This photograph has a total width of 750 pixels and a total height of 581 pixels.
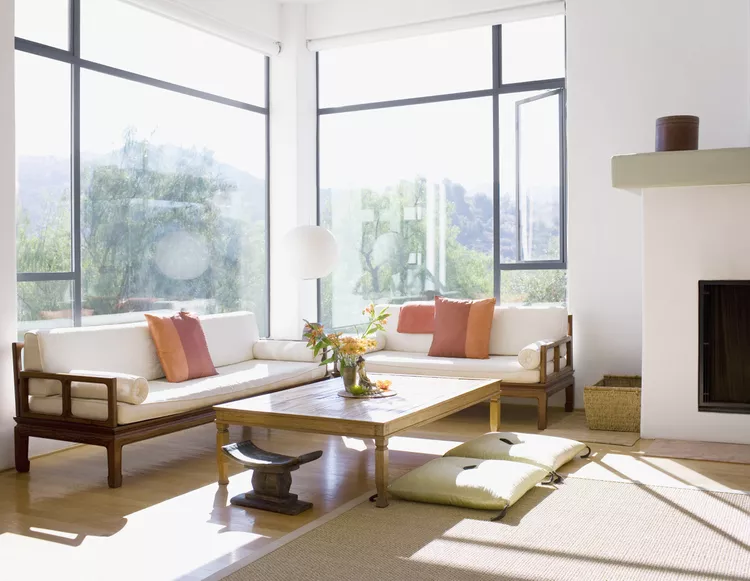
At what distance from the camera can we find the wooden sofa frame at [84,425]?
436 centimetres

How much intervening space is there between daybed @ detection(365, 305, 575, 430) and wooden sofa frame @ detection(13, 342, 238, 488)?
1.89 m

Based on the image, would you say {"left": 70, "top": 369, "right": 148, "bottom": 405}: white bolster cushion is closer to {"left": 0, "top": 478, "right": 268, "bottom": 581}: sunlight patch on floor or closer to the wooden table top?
the wooden table top

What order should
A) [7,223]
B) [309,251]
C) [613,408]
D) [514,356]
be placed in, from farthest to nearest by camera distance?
[309,251]
[514,356]
[613,408]
[7,223]

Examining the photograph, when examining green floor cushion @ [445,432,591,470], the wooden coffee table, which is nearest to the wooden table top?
the wooden coffee table

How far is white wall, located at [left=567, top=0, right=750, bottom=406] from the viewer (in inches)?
243

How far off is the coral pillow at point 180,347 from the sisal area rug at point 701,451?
292 cm

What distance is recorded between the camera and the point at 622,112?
652cm

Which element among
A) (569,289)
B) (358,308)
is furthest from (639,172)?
(358,308)

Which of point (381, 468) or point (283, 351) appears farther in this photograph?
point (283, 351)

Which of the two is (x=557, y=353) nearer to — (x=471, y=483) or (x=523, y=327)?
(x=523, y=327)

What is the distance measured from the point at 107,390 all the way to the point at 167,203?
7.94ft

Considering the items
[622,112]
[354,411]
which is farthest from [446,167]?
[354,411]

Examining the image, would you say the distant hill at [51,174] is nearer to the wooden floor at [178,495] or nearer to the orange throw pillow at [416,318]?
the wooden floor at [178,495]

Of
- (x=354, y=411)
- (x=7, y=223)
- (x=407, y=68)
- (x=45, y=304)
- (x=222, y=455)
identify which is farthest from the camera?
(x=407, y=68)
